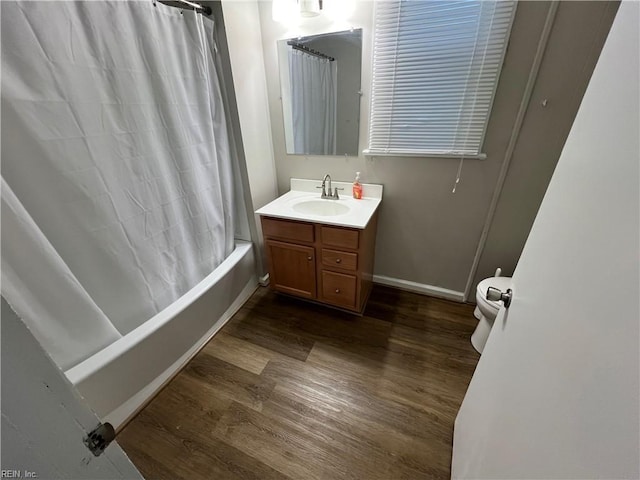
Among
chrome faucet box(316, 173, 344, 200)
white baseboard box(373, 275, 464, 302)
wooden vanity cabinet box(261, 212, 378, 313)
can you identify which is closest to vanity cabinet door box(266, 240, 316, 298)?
wooden vanity cabinet box(261, 212, 378, 313)

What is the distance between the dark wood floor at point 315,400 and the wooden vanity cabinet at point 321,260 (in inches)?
7.5

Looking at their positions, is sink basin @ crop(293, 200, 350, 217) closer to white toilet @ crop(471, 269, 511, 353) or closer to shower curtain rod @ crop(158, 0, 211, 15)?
white toilet @ crop(471, 269, 511, 353)

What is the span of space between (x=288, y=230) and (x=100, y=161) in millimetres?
964

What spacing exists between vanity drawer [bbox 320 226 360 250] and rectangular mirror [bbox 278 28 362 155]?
617 mm

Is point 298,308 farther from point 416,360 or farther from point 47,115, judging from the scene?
point 47,115

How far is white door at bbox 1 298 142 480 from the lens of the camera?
0.34 meters

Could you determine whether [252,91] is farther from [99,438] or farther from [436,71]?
[99,438]

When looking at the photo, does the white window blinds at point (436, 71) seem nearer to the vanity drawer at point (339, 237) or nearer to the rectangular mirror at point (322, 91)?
the rectangular mirror at point (322, 91)

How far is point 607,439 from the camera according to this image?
1.05ft

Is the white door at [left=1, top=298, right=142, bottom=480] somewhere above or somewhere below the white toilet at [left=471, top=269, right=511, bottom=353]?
above

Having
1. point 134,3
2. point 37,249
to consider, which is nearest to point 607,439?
point 37,249

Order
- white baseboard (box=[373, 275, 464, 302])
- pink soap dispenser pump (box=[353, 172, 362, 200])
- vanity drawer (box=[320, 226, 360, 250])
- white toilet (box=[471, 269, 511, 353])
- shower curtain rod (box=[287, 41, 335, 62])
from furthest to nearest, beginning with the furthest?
1. white baseboard (box=[373, 275, 464, 302])
2. pink soap dispenser pump (box=[353, 172, 362, 200])
3. shower curtain rod (box=[287, 41, 335, 62])
4. vanity drawer (box=[320, 226, 360, 250])
5. white toilet (box=[471, 269, 511, 353])

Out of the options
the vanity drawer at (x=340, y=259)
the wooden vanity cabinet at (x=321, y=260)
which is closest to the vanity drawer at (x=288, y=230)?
the wooden vanity cabinet at (x=321, y=260)

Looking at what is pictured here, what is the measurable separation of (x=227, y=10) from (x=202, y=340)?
6.38ft
